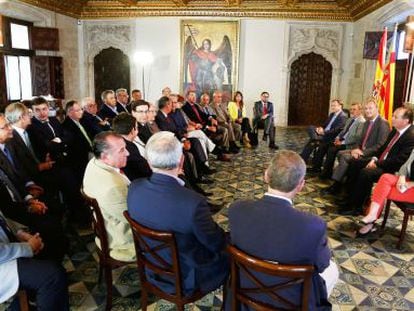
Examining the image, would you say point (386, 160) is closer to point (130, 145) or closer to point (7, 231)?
point (130, 145)

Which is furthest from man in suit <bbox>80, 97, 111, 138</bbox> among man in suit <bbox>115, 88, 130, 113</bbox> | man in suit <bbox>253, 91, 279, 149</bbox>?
man in suit <bbox>253, 91, 279, 149</bbox>

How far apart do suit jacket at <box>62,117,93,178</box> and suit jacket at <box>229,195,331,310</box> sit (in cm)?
311

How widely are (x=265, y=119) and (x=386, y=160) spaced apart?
4.63 m

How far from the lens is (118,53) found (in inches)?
462

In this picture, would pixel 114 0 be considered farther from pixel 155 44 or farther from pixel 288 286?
pixel 288 286

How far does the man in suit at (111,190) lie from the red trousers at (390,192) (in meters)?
2.52

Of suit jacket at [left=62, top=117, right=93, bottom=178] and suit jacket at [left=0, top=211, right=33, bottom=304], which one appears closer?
suit jacket at [left=0, top=211, right=33, bottom=304]

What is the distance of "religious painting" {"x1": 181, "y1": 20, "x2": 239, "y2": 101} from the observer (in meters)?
11.0

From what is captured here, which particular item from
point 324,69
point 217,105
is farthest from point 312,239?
point 324,69

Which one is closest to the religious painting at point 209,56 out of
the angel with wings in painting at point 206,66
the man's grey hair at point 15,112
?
the angel with wings in painting at point 206,66

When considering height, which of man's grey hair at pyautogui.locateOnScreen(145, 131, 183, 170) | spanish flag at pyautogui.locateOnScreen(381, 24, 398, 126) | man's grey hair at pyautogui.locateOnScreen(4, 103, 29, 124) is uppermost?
spanish flag at pyautogui.locateOnScreen(381, 24, 398, 126)

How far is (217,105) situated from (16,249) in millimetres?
6662

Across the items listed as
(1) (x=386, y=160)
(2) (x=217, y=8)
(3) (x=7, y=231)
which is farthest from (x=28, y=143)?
(2) (x=217, y=8)

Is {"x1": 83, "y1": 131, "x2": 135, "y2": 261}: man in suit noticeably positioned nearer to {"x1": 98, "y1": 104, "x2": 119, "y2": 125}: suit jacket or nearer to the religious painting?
{"x1": 98, "y1": 104, "x2": 119, "y2": 125}: suit jacket
